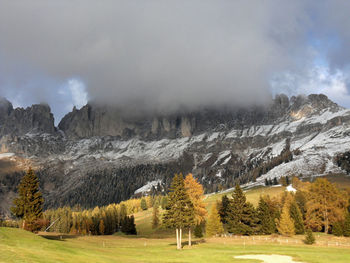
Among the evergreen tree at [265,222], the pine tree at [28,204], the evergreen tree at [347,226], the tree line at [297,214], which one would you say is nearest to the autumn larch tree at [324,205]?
the tree line at [297,214]

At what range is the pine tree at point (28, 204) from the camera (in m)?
58.0

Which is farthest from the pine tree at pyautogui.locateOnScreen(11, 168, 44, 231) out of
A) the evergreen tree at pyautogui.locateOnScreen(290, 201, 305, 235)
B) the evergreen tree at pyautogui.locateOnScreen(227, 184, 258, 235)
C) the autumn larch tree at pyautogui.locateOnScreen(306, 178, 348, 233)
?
the autumn larch tree at pyautogui.locateOnScreen(306, 178, 348, 233)

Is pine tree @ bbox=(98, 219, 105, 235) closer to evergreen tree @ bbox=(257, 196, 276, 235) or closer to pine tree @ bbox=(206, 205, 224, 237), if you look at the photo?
pine tree @ bbox=(206, 205, 224, 237)

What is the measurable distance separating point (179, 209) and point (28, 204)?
30.8m

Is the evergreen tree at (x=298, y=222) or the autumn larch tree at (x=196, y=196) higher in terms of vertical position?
the autumn larch tree at (x=196, y=196)

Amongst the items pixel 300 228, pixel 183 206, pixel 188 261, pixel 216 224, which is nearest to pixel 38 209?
pixel 183 206

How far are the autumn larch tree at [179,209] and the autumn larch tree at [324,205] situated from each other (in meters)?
45.2

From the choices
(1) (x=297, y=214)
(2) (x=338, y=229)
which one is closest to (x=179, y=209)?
(2) (x=338, y=229)

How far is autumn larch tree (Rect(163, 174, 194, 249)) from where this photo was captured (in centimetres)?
5666

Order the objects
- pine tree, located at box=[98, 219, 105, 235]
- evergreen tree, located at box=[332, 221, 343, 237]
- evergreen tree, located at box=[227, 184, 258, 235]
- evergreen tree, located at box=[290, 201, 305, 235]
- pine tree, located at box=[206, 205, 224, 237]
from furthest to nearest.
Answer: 1. pine tree, located at box=[98, 219, 105, 235]
2. pine tree, located at box=[206, 205, 224, 237]
3. evergreen tree, located at box=[290, 201, 305, 235]
4. evergreen tree, located at box=[227, 184, 258, 235]
5. evergreen tree, located at box=[332, 221, 343, 237]

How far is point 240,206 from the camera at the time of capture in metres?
82.4

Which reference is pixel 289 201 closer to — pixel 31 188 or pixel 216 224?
pixel 216 224

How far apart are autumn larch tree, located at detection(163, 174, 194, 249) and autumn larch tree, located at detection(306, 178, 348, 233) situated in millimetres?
45203

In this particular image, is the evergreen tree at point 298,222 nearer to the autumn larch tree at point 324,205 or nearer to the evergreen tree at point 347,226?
the autumn larch tree at point 324,205
